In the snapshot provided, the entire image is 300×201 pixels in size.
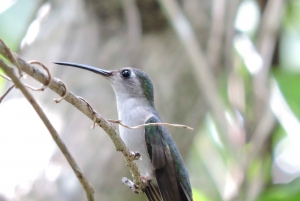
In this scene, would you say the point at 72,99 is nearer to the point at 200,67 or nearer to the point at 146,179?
the point at 146,179

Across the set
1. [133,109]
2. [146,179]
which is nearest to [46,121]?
[146,179]

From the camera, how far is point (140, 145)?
2291 mm

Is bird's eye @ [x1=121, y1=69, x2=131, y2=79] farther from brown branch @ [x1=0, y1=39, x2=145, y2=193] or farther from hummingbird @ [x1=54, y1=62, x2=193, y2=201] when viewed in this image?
brown branch @ [x1=0, y1=39, x2=145, y2=193]

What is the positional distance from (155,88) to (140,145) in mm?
1030

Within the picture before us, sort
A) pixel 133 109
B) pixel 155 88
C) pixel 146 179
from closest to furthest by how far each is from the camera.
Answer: pixel 146 179
pixel 133 109
pixel 155 88

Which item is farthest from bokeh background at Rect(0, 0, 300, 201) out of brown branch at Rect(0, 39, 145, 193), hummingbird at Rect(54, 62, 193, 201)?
brown branch at Rect(0, 39, 145, 193)

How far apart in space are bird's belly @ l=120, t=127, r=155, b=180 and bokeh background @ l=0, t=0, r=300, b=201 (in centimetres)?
65

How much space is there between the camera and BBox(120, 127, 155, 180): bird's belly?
7.31 ft

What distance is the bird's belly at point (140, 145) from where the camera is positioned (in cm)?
223

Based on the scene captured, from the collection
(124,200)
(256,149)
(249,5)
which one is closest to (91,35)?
(124,200)

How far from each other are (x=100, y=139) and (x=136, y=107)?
47cm

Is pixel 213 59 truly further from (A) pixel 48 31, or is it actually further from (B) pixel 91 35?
(A) pixel 48 31

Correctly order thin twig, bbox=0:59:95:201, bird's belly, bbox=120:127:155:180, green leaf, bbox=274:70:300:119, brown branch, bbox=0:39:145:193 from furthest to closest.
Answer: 1. green leaf, bbox=274:70:300:119
2. bird's belly, bbox=120:127:155:180
3. brown branch, bbox=0:39:145:193
4. thin twig, bbox=0:59:95:201

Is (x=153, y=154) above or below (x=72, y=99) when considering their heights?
above
